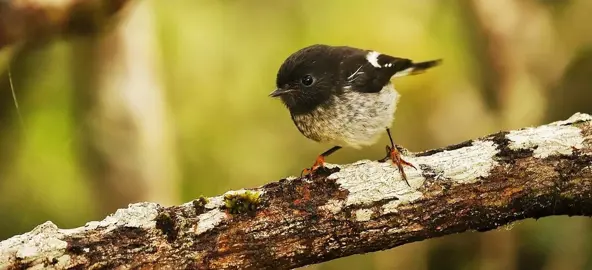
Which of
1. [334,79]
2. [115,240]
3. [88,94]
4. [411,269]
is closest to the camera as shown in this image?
[115,240]

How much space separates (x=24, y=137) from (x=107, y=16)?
183 cm

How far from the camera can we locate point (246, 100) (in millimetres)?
5340

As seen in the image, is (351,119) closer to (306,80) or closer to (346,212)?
(306,80)

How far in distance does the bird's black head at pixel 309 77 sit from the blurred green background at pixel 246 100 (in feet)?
6.48

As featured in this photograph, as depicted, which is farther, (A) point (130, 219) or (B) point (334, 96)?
(B) point (334, 96)

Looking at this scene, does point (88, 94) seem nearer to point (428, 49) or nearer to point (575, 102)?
point (428, 49)

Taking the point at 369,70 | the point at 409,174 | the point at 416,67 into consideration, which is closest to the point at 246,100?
the point at 416,67

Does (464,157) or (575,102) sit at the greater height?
(575,102)

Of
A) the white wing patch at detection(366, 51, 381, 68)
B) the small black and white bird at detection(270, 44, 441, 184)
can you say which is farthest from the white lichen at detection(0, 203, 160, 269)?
the white wing patch at detection(366, 51, 381, 68)

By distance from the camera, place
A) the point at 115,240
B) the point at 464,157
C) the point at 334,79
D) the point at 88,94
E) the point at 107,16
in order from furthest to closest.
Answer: the point at 88,94, the point at 107,16, the point at 334,79, the point at 464,157, the point at 115,240

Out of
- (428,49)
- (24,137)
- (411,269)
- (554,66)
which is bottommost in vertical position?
(411,269)

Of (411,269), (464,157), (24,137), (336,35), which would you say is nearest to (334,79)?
(464,157)

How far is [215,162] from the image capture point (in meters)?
5.36

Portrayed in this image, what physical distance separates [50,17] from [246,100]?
6.50ft
